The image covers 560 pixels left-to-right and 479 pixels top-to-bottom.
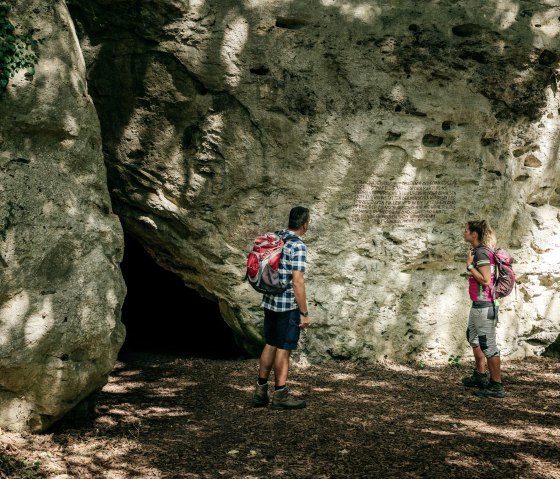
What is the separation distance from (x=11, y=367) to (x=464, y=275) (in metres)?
5.42

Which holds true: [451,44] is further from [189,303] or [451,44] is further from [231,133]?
[189,303]

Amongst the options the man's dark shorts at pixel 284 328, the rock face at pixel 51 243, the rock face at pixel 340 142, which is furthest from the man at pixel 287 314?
the rock face at pixel 340 142

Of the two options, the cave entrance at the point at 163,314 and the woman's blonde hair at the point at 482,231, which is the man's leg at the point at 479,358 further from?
the cave entrance at the point at 163,314

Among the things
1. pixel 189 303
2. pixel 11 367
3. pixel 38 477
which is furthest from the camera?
pixel 189 303

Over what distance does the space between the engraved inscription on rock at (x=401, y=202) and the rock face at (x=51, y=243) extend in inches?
133

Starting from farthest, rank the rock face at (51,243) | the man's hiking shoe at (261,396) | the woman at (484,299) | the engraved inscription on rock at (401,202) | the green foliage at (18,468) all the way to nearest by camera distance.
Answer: the engraved inscription on rock at (401,202)
the woman at (484,299)
the man's hiking shoe at (261,396)
the rock face at (51,243)
the green foliage at (18,468)

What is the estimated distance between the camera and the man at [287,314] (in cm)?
542

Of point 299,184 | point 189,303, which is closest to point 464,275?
point 299,184

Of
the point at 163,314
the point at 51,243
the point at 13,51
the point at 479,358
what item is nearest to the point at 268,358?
the point at 51,243

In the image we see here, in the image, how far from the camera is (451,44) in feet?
24.7

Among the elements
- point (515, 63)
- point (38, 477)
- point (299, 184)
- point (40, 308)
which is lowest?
point (38, 477)

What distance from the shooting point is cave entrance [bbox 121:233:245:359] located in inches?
362

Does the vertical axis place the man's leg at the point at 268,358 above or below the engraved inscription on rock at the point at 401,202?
below

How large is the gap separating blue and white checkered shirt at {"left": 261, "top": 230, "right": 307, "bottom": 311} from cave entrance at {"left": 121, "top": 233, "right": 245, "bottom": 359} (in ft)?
11.3
